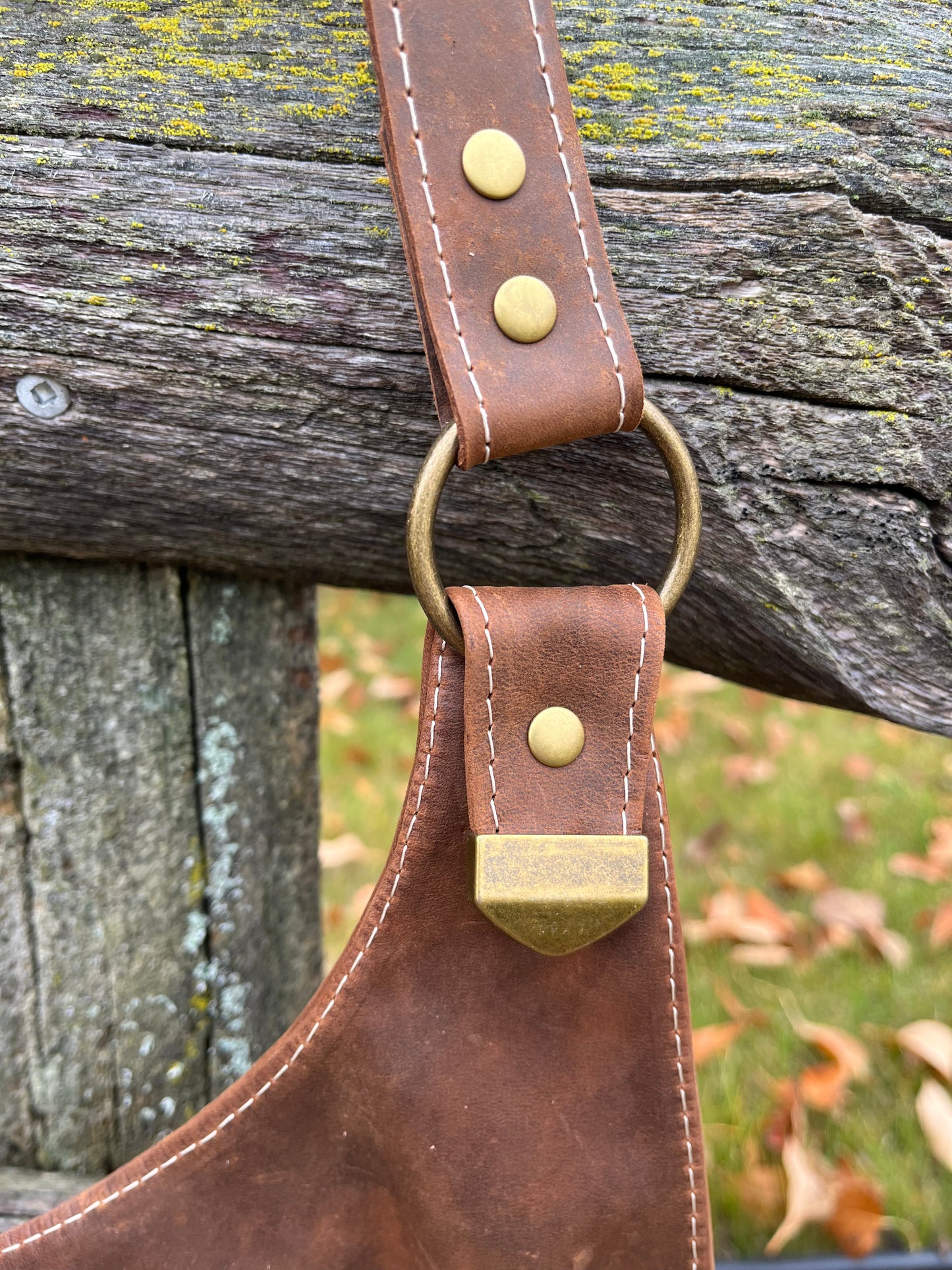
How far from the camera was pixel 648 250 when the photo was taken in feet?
2.82

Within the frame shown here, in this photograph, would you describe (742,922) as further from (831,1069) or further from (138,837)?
(138,837)

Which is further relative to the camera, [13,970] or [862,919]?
[862,919]

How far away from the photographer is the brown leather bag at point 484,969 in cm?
79

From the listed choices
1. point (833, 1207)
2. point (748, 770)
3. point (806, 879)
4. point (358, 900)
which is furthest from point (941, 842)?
point (358, 900)

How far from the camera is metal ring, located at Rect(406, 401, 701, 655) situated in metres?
0.79

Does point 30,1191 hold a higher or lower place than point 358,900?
higher

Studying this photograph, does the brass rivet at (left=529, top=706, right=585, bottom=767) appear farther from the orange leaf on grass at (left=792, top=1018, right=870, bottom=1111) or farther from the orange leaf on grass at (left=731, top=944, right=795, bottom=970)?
the orange leaf on grass at (left=731, top=944, right=795, bottom=970)

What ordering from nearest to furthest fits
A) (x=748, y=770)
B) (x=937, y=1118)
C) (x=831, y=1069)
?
(x=937, y=1118), (x=831, y=1069), (x=748, y=770)

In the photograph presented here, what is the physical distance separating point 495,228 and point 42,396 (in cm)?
41

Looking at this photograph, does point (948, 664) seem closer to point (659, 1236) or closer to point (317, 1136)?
point (659, 1236)

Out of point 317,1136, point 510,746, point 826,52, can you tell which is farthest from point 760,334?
point 317,1136

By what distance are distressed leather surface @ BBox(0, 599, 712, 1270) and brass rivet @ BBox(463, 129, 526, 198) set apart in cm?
32

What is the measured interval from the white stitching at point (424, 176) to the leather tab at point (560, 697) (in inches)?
5.0

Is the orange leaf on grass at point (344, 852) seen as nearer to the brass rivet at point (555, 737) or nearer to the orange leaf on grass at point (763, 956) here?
the orange leaf on grass at point (763, 956)
